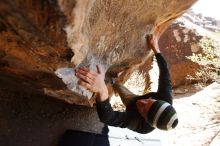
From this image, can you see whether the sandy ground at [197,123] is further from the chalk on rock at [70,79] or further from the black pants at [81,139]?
the chalk on rock at [70,79]

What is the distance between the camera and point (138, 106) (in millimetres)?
3043

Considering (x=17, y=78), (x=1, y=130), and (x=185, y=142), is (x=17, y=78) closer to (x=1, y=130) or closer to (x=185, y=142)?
(x=1, y=130)

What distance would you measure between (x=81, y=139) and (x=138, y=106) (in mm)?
1074

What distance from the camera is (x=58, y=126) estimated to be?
12.8ft

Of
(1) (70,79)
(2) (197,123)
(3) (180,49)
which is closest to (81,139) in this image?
(1) (70,79)

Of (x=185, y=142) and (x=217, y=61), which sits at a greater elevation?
(x=217, y=61)

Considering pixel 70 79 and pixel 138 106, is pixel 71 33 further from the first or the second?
pixel 138 106

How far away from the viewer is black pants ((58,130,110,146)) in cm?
370

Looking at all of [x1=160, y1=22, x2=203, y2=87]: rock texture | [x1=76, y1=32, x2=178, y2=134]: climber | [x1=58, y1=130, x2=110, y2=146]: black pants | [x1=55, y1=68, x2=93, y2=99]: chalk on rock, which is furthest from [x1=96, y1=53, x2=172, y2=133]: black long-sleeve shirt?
[x1=160, y1=22, x2=203, y2=87]: rock texture

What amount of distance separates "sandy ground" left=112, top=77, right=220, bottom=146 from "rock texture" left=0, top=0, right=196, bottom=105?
167 cm

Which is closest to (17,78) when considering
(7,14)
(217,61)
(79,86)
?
(79,86)

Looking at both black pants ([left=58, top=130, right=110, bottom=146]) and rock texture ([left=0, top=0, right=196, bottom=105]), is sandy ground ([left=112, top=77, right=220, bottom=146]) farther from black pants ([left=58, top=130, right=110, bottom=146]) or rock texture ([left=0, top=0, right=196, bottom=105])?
rock texture ([left=0, top=0, right=196, bottom=105])

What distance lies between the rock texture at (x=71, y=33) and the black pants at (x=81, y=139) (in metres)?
0.67

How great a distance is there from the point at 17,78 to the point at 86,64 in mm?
806
